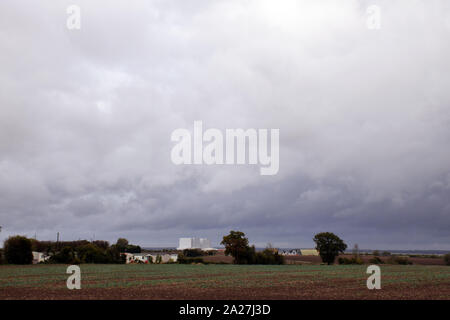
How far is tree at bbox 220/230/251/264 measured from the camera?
103 metres

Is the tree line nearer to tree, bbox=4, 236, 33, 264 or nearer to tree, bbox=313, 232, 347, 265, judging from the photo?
tree, bbox=4, 236, 33, 264

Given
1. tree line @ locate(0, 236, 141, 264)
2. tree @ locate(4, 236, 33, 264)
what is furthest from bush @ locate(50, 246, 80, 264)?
tree @ locate(4, 236, 33, 264)

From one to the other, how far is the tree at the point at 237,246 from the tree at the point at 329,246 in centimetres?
2052

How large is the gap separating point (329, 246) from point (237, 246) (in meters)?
25.9

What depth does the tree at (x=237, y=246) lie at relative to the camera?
103 metres

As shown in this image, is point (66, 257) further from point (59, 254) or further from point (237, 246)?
point (237, 246)

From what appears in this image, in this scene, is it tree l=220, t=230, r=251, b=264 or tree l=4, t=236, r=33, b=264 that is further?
tree l=220, t=230, r=251, b=264

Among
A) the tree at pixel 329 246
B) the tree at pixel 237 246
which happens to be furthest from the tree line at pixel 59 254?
the tree at pixel 329 246

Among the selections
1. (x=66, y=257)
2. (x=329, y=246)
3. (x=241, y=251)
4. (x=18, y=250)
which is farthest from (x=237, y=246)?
(x=18, y=250)

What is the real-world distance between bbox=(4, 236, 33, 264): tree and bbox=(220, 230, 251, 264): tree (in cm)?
4687
